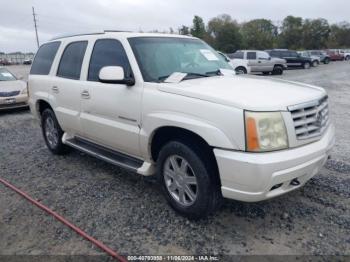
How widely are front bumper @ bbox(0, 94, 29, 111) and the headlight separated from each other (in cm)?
903

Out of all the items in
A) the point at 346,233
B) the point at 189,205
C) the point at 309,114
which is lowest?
the point at 346,233

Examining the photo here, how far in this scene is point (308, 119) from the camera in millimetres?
3031

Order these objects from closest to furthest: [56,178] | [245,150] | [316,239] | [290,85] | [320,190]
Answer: [245,150] < [316,239] < [290,85] < [320,190] < [56,178]

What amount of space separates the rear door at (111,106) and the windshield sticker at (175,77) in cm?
30

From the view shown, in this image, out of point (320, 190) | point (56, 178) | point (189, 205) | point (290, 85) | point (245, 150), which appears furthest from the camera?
point (56, 178)

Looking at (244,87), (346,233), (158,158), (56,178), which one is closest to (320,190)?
(346,233)

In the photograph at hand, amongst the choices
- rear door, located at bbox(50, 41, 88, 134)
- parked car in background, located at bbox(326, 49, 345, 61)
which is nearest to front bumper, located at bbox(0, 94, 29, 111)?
rear door, located at bbox(50, 41, 88, 134)

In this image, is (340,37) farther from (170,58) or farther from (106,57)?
(106,57)

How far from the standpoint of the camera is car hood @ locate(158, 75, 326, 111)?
2.83 m

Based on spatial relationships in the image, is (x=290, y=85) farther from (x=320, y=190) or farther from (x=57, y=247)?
(x=57, y=247)

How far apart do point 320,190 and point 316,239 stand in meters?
1.08

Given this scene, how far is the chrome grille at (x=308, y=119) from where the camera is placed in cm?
291

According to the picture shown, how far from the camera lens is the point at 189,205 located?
130 inches

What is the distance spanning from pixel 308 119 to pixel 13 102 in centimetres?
924
